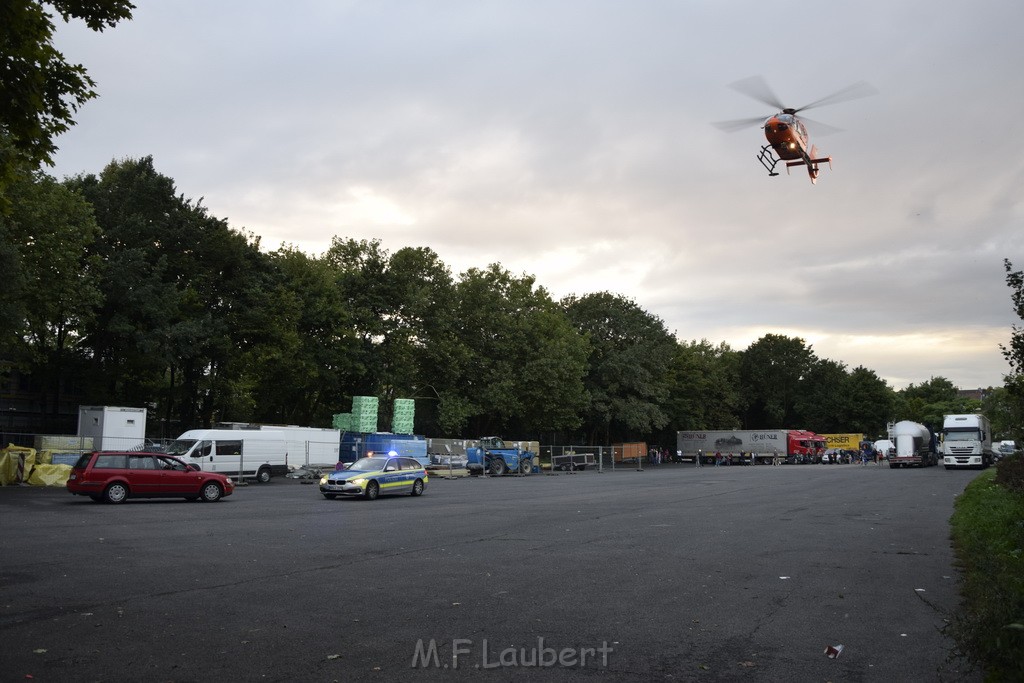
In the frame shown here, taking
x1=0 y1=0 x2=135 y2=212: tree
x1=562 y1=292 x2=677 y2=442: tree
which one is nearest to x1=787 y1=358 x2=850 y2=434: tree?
x1=562 y1=292 x2=677 y2=442: tree

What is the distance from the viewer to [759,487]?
3347cm

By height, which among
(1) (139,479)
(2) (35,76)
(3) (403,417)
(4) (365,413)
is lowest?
(1) (139,479)

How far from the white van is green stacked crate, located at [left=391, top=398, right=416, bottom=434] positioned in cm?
1121

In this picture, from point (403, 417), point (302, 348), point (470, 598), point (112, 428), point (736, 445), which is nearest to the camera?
point (470, 598)

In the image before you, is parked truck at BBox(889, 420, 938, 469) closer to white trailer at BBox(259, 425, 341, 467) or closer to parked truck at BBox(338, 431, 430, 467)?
parked truck at BBox(338, 431, 430, 467)

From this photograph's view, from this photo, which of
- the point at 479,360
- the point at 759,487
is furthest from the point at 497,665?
the point at 479,360

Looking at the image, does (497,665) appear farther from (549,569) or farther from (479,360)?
(479,360)

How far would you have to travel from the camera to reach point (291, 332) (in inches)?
1941

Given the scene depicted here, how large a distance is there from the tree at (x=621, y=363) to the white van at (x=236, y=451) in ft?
125

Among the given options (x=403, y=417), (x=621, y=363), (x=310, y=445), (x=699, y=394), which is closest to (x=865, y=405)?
(x=699, y=394)

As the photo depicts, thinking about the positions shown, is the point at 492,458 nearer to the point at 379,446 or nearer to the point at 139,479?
the point at 379,446

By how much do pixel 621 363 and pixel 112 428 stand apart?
4811 centimetres

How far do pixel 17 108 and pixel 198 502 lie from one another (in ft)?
55.4

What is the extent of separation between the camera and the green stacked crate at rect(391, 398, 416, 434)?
48344 mm
